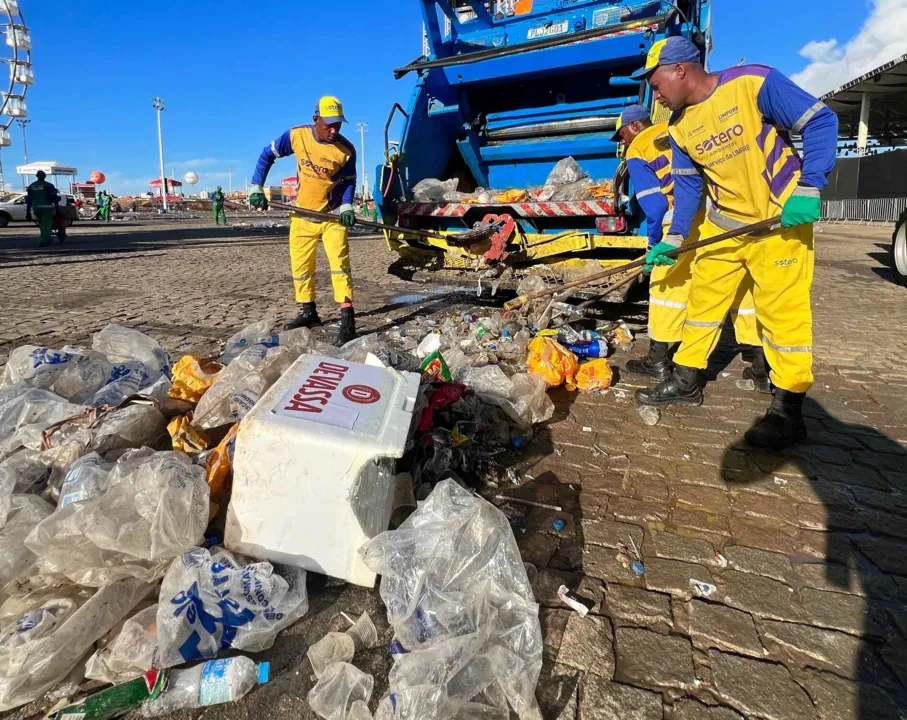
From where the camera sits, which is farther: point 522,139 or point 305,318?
point 522,139

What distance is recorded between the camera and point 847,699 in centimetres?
131

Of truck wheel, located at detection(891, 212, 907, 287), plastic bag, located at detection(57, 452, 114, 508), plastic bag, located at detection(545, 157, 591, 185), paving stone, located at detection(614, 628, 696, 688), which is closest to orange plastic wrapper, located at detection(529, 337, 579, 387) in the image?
paving stone, located at detection(614, 628, 696, 688)

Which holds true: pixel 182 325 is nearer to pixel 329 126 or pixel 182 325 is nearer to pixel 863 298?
pixel 329 126

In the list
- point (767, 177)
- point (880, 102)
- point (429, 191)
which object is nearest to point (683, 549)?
point (767, 177)

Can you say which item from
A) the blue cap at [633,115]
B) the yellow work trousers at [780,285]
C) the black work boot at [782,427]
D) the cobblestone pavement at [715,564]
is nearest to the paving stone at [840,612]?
the cobblestone pavement at [715,564]

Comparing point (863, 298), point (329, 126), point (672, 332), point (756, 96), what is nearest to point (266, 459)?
point (756, 96)

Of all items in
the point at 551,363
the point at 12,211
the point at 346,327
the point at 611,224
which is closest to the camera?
the point at 551,363

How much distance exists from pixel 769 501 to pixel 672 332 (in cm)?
154

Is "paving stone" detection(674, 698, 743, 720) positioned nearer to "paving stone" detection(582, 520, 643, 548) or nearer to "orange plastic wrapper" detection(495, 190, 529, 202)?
"paving stone" detection(582, 520, 643, 548)

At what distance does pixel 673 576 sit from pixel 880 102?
1199 inches

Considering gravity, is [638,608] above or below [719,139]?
below

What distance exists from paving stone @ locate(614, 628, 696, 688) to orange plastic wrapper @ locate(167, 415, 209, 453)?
165 centimetres

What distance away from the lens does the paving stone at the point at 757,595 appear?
160 cm

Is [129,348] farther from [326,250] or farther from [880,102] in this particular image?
[880,102]
